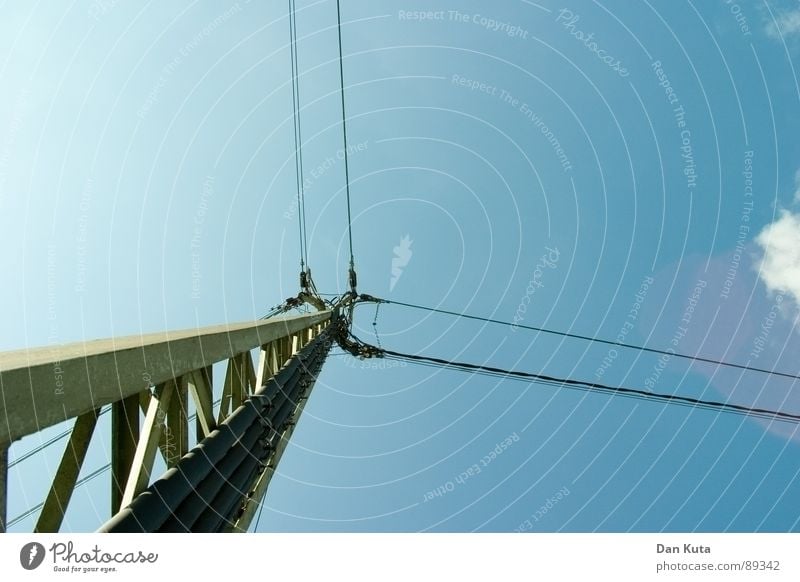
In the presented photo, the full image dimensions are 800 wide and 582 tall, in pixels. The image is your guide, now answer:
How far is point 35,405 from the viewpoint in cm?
243

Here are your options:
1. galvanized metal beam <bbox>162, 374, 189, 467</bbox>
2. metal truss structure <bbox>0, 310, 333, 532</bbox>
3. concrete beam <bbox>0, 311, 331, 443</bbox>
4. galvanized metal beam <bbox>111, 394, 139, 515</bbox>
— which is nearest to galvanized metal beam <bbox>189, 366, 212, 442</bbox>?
metal truss structure <bbox>0, 310, 333, 532</bbox>

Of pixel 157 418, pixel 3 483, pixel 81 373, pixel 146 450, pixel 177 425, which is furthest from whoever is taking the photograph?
pixel 177 425

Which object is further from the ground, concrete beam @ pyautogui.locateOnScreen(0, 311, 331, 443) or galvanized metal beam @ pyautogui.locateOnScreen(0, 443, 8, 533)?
concrete beam @ pyautogui.locateOnScreen(0, 311, 331, 443)

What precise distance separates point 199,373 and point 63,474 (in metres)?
1.85

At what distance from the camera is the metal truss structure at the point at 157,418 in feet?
8.29

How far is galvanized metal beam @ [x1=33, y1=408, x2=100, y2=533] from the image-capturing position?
347cm

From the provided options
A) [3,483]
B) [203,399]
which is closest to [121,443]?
[203,399]

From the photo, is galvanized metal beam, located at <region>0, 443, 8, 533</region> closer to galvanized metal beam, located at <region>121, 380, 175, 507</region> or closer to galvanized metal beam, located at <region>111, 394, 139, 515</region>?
galvanized metal beam, located at <region>121, 380, 175, 507</region>

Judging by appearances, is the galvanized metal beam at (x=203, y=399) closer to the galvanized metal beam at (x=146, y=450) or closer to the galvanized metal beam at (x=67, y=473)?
the galvanized metal beam at (x=146, y=450)

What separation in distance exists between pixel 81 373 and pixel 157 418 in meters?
1.52

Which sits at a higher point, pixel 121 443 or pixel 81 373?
pixel 81 373

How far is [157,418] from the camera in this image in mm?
4125

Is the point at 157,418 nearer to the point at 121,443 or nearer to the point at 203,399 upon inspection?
the point at 121,443
